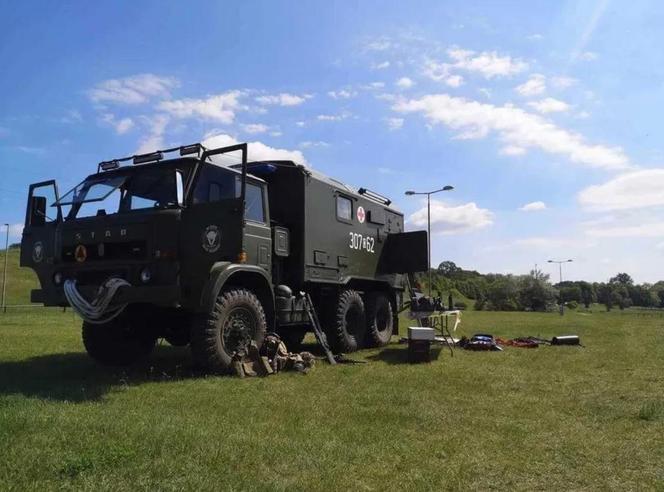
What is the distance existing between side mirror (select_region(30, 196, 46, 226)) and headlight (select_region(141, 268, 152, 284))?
2128 millimetres

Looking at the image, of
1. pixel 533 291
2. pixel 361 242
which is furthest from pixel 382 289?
pixel 533 291

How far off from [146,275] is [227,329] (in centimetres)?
140

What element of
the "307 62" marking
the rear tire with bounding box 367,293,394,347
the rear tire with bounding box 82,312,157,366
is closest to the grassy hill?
the rear tire with bounding box 367,293,394,347

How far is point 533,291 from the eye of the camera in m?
83.9

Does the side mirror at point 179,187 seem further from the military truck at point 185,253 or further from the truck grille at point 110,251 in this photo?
the truck grille at point 110,251

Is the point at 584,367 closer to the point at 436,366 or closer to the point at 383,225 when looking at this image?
the point at 436,366

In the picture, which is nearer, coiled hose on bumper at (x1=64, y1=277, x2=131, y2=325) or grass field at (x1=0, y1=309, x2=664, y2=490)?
grass field at (x1=0, y1=309, x2=664, y2=490)

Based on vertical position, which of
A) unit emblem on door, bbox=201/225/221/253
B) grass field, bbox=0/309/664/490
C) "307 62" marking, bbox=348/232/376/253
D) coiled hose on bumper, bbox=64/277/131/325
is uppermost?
"307 62" marking, bbox=348/232/376/253

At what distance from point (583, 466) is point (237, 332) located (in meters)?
5.21

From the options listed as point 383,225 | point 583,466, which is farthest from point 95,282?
point 383,225

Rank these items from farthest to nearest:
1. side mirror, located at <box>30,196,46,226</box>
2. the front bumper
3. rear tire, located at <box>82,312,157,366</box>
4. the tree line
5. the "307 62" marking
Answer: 1. the tree line
2. the "307 62" marking
3. rear tire, located at <box>82,312,157,366</box>
4. side mirror, located at <box>30,196,46,226</box>
5. the front bumper

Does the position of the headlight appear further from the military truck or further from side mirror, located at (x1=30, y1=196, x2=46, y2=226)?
side mirror, located at (x1=30, y1=196, x2=46, y2=226)

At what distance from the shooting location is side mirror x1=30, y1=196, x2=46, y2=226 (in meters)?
8.50

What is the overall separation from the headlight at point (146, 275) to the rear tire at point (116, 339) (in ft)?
5.50
